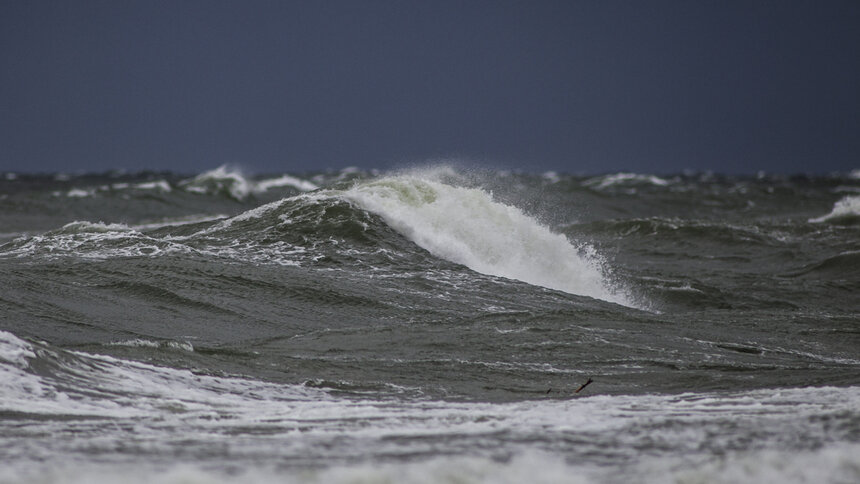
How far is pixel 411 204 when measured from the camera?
15.1 m

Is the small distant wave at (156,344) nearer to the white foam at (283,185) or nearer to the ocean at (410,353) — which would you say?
the ocean at (410,353)

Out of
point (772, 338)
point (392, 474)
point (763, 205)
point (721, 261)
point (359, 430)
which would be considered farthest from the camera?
point (763, 205)

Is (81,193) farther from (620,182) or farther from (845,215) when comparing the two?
(620,182)

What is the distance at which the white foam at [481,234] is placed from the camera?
13.0 meters

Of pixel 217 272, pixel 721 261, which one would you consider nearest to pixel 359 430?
pixel 217 272

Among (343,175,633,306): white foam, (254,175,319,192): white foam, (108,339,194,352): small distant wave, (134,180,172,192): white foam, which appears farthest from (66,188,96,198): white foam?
(108,339,194,352): small distant wave

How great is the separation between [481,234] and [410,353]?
627 cm

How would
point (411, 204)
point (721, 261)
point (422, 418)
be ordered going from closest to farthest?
point (422, 418) → point (411, 204) → point (721, 261)

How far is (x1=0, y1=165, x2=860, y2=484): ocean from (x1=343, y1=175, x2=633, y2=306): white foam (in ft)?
0.16

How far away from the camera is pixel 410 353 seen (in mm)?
7895

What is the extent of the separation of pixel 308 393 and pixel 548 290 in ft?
18.1

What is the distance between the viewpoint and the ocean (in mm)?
4520

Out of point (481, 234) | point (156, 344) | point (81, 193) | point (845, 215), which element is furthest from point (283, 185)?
point (156, 344)

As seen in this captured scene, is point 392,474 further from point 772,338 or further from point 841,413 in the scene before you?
point 772,338
